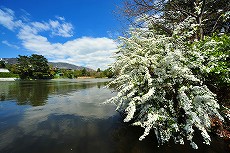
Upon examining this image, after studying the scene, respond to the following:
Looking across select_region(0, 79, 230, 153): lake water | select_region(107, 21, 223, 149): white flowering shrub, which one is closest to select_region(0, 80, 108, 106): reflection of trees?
select_region(0, 79, 230, 153): lake water

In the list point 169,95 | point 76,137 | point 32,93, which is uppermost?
point 169,95

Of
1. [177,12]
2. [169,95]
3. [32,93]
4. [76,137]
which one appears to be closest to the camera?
[169,95]

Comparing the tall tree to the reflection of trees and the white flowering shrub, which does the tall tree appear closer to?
the white flowering shrub

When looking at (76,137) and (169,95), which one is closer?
(169,95)

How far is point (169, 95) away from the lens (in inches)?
176

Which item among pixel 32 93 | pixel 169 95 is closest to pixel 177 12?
pixel 169 95

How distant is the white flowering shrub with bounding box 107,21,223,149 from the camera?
3.75 metres

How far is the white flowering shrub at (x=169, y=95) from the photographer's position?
3.75 m

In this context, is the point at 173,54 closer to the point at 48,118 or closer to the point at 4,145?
the point at 4,145

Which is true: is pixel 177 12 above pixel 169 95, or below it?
above

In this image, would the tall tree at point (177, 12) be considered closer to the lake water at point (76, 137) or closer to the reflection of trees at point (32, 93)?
the lake water at point (76, 137)

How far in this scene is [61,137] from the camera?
4875 millimetres

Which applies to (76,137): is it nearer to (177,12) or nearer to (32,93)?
(177,12)

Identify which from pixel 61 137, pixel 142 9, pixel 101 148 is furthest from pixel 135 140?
pixel 142 9
